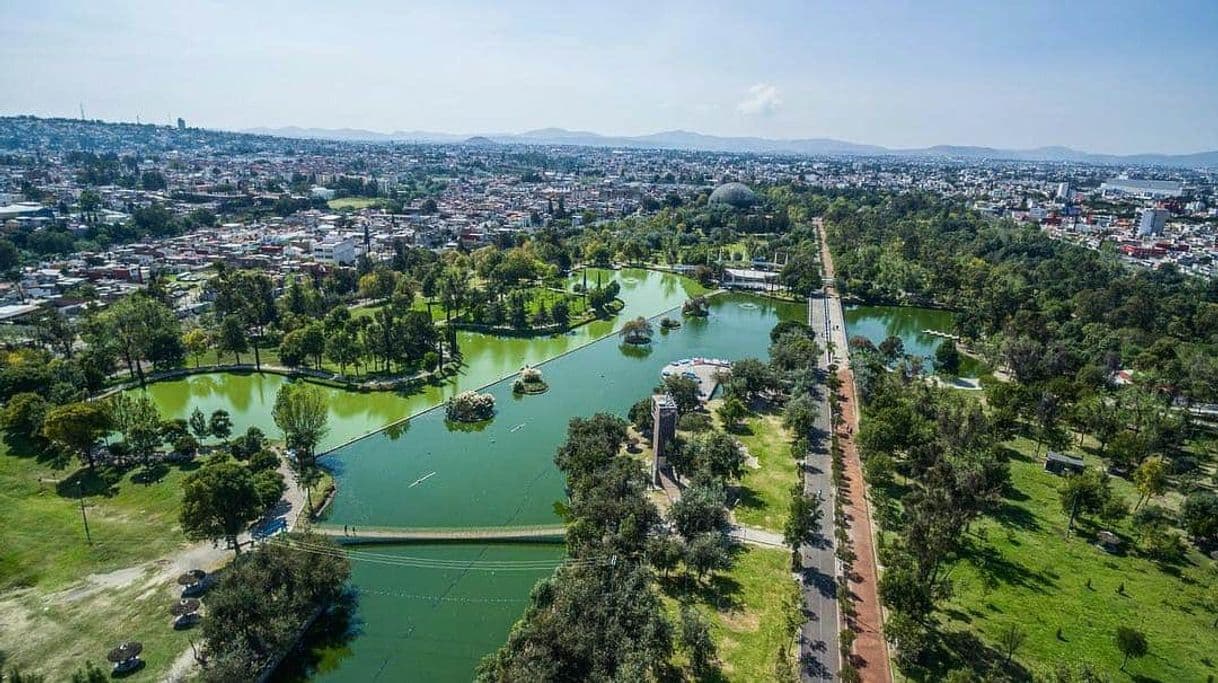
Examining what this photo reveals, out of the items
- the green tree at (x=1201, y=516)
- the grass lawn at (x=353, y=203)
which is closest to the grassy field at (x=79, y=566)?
the green tree at (x=1201, y=516)

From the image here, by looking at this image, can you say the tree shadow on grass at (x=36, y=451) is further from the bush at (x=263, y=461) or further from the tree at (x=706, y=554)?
the tree at (x=706, y=554)

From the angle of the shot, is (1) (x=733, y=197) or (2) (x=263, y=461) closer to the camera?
(2) (x=263, y=461)

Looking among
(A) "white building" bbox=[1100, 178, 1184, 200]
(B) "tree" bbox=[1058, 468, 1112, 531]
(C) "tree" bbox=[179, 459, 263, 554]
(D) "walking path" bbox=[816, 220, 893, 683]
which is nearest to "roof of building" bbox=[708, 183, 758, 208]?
(D) "walking path" bbox=[816, 220, 893, 683]

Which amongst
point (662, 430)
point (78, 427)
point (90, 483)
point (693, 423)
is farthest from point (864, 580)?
point (78, 427)

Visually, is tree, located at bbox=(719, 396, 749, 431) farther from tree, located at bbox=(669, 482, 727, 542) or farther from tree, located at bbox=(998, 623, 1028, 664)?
tree, located at bbox=(998, 623, 1028, 664)

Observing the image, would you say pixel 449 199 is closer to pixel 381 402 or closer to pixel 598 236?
pixel 598 236

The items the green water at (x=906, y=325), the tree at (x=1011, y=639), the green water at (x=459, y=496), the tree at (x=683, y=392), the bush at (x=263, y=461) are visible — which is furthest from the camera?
the green water at (x=906, y=325)

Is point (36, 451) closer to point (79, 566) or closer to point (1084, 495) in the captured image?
point (79, 566)
